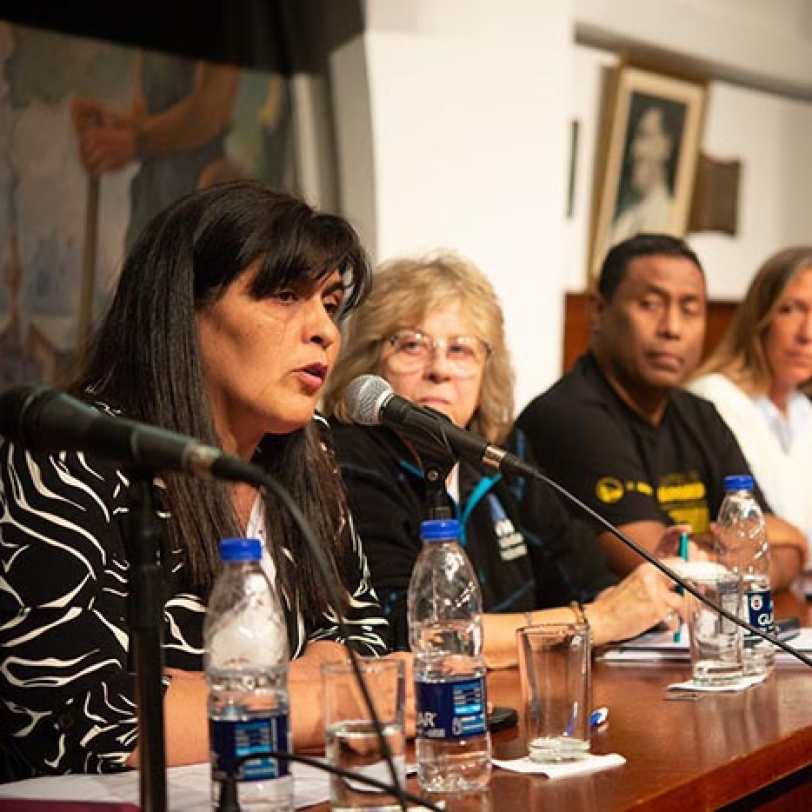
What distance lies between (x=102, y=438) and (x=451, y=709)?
1.61ft

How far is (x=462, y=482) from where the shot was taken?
286 centimetres

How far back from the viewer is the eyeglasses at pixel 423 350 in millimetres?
2807

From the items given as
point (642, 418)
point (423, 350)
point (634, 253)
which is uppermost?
point (634, 253)

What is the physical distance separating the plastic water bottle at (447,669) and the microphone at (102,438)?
0.41 m

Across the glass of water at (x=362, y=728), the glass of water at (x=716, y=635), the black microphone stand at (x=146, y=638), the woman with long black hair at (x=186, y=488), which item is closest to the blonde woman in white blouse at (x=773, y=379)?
the glass of water at (x=716, y=635)

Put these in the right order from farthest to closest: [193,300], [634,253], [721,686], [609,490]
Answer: [634,253] < [609,490] < [721,686] < [193,300]

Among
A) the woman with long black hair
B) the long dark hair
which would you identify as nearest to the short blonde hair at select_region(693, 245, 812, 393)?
the woman with long black hair

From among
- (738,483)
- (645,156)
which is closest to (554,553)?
(738,483)

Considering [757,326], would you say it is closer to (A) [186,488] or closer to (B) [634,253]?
(B) [634,253]

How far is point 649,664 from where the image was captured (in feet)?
7.95

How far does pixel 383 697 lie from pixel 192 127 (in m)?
2.90

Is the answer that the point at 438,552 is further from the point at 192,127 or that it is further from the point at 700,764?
the point at 192,127

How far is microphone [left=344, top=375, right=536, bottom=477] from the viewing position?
1851mm

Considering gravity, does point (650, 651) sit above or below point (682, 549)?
below
